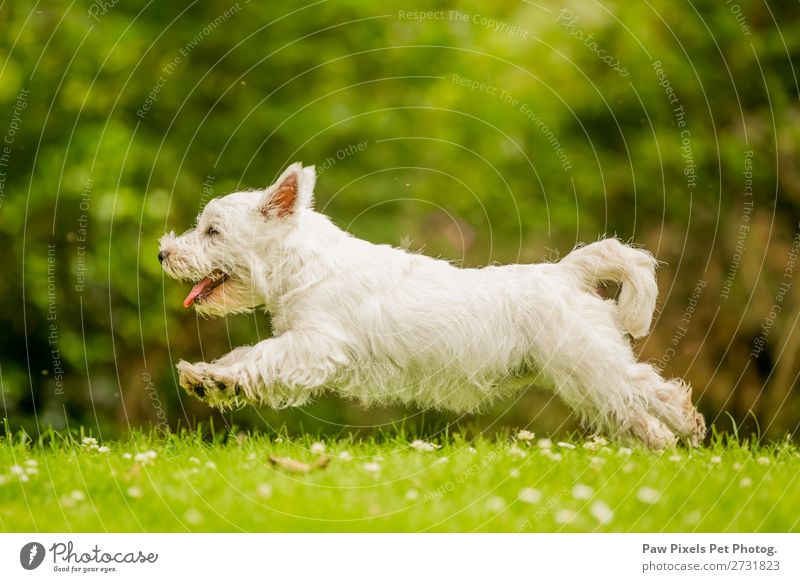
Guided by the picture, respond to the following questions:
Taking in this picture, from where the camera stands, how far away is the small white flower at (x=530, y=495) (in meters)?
6.46

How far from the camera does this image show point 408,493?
21.2ft

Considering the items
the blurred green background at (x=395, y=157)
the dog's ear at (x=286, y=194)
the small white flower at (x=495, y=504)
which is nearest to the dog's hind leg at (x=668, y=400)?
the small white flower at (x=495, y=504)

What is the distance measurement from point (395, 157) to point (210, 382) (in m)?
7.86

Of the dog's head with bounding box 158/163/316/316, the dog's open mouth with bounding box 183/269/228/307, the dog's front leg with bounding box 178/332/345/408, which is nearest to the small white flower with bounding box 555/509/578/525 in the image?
the dog's front leg with bounding box 178/332/345/408

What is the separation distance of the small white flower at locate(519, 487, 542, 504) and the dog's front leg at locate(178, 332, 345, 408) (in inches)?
66.9

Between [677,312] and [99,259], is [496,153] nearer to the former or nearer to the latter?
[677,312]

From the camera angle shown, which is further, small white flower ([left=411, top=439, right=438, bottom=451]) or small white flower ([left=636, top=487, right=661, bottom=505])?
small white flower ([left=411, top=439, right=438, bottom=451])

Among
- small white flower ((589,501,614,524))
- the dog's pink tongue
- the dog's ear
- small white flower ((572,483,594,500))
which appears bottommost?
small white flower ((589,501,614,524))

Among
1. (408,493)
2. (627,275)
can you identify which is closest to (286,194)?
(408,493)

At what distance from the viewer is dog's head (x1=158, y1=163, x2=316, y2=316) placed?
25.3 ft

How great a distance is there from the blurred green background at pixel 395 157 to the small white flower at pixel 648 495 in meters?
5.77

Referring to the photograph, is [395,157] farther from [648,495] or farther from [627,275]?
[648,495]
